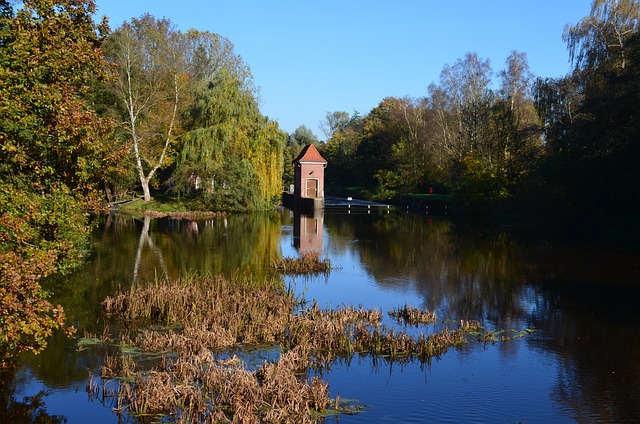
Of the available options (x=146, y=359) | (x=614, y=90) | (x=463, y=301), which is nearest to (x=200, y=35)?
(x=614, y=90)

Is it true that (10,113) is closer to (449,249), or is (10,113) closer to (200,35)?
(449,249)

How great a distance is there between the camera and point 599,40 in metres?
40.0

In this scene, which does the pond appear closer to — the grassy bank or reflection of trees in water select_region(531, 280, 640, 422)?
reflection of trees in water select_region(531, 280, 640, 422)

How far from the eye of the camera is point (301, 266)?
2319 cm

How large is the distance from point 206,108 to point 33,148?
39.0 meters

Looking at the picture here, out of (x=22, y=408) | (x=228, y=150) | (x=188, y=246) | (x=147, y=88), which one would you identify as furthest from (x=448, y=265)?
(x=147, y=88)

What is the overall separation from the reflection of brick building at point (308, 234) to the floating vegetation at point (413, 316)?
1113cm

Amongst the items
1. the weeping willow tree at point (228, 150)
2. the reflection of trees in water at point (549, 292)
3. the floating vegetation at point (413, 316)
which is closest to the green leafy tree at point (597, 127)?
the reflection of trees in water at point (549, 292)

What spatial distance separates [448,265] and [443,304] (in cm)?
786

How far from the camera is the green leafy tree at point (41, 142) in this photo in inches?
303

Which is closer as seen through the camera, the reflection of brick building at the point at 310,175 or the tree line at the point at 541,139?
the tree line at the point at 541,139

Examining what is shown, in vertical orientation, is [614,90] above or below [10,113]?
above

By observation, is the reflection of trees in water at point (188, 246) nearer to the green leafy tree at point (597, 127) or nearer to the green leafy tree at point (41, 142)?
the green leafy tree at point (41, 142)

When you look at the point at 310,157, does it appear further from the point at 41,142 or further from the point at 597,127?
the point at 41,142
